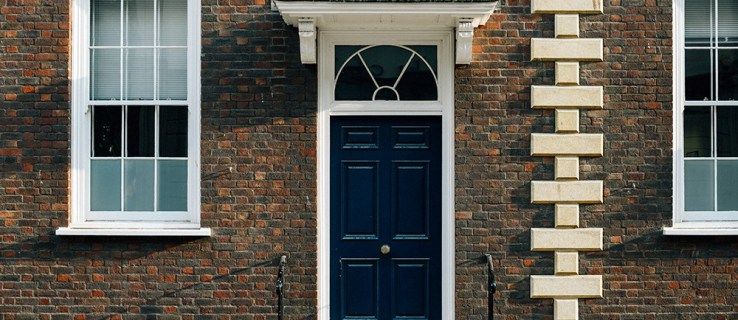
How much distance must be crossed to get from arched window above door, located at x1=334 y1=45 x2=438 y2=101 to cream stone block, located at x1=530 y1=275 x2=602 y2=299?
2.00 meters

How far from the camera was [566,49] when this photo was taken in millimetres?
9078

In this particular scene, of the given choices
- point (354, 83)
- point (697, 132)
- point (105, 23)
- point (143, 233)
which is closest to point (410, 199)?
point (354, 83)

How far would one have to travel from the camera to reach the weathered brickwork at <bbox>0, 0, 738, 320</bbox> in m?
9.08

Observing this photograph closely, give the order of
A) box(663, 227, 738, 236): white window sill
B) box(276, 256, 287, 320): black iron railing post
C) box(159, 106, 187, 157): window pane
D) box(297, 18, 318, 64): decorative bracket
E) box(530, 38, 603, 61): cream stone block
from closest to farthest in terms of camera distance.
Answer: box(276, 256, 287, 320): black iron railing post → box(297, 18, 318, 64): decorative bracket → box(663, 227, 738, 236): white window sill → box(530, 38, 603, 61): cream stone block → box(159, 106, 187, 157): window pane

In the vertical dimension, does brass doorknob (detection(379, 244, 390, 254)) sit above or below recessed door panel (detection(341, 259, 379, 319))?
above

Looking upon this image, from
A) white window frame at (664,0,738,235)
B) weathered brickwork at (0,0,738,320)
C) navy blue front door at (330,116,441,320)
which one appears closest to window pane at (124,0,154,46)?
weathered brickwork at (0,0,738,320)

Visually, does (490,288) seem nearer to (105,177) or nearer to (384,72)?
(384,72)

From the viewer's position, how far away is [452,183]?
9141 mm

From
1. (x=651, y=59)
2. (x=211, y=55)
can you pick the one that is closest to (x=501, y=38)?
(x=651, y=59)

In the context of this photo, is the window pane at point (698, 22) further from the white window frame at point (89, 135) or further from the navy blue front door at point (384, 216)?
the white window frame at point (89, 135)

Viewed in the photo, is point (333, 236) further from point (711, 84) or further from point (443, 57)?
point (711, 84)

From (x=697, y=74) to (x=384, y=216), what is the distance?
3.16 meters

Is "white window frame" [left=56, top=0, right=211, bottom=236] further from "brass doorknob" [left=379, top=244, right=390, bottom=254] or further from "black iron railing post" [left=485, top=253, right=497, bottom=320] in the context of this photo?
"black iron railing post" [left=485, top=253, right=497, bottom=320]

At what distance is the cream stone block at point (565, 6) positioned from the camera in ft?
29.7
